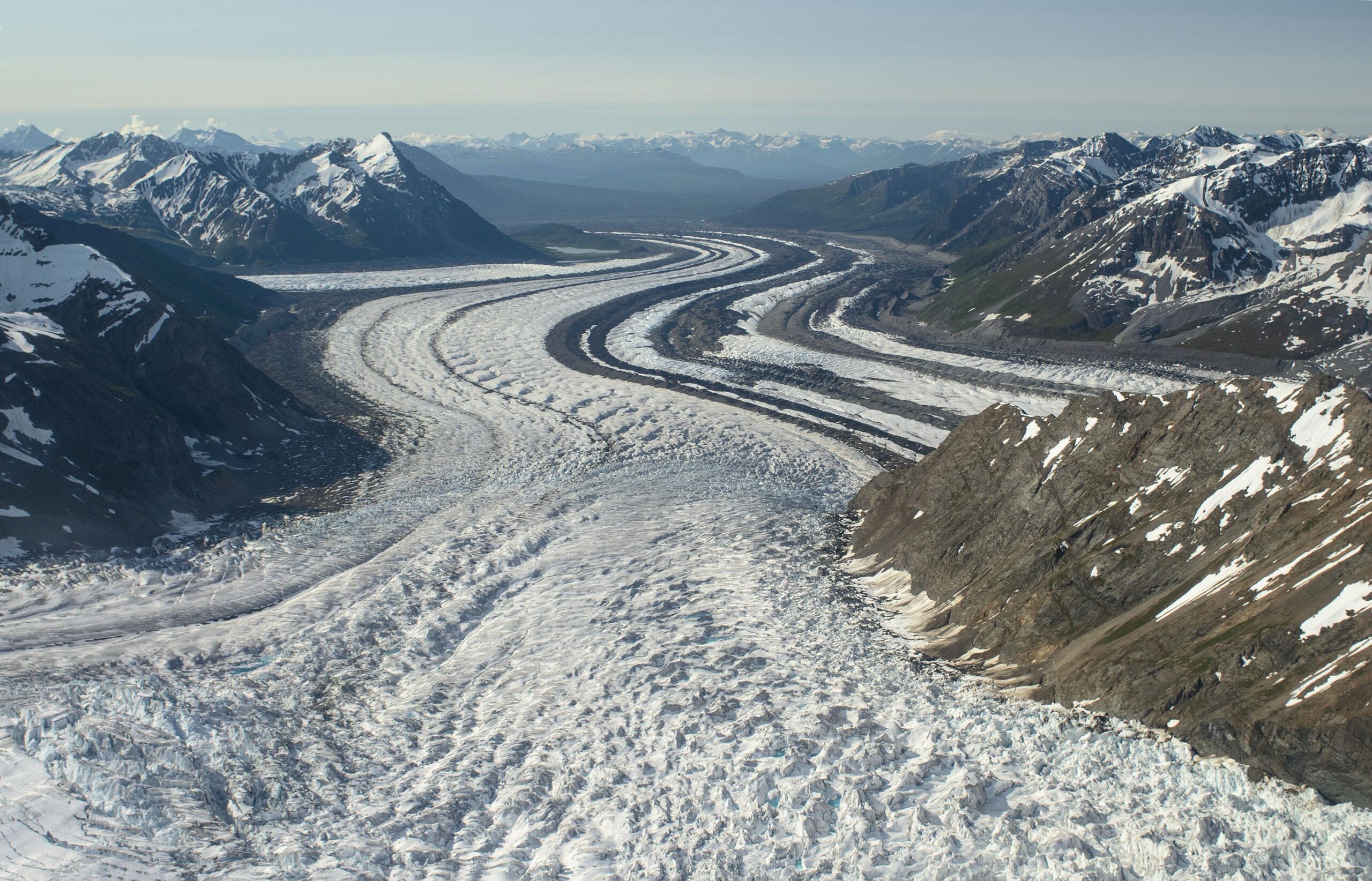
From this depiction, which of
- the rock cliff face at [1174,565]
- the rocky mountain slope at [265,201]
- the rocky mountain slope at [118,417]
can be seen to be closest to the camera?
the rock cliff face at [1174,565]

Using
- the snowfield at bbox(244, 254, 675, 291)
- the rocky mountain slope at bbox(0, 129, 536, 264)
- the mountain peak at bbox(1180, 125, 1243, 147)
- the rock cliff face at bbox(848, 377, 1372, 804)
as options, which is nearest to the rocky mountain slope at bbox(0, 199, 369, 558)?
the rock cliff face at bbox(848, 377, 1372, 804)

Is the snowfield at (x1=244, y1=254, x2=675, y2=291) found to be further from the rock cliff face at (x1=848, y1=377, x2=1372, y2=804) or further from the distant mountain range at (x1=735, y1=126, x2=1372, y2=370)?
the rock cliff face at (x1=848, y1=377, x2=1372, y2=804)

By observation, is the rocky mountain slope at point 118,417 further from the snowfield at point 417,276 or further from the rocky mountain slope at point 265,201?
the rocky mountain slope at point 265,201

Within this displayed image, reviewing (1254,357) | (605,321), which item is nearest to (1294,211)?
(1254,357)

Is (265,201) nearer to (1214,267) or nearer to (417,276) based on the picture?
(417,276)

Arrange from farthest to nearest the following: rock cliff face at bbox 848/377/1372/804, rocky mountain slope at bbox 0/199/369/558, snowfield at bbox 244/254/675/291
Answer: snowfield at bbox 244/254/675/291, rocky mountain slope at bbox 0/199/369/558, rock cliff face at bbox 848/377/1372/804

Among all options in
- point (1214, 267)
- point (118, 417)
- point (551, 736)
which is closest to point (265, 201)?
point (118, 417)

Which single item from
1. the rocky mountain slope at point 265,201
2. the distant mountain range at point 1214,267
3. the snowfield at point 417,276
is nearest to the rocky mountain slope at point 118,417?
the snowfield at point 417,276
